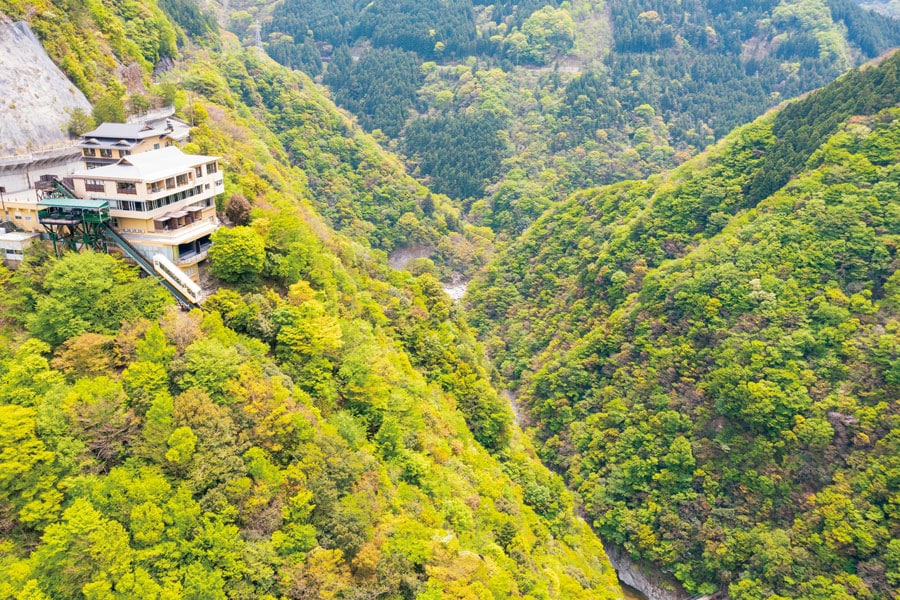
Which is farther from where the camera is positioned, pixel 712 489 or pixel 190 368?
pixel 712 489

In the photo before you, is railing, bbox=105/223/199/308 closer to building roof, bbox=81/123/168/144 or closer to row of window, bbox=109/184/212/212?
row of window, bbox=109/184/212/212

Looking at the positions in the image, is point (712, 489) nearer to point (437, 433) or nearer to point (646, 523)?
point (646, 523)

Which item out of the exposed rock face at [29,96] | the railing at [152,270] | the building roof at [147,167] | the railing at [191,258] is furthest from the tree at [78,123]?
the railing at [191,258]

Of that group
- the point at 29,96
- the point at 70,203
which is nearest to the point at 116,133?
the point at 29,96

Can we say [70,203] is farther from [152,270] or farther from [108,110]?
[108,110]

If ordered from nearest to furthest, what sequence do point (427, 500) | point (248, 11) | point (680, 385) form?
point (427, 500) → point (680, 385) → point (248, 11)

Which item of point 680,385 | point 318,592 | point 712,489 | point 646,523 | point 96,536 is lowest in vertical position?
point 646,523

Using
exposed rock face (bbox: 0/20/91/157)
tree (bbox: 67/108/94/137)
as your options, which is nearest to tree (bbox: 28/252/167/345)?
exposed rock face (bbox: 0/20/91/157)

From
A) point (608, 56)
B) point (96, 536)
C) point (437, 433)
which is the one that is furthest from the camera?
point (608, 56)

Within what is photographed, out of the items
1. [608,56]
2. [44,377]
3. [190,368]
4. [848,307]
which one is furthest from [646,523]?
[608,56]
